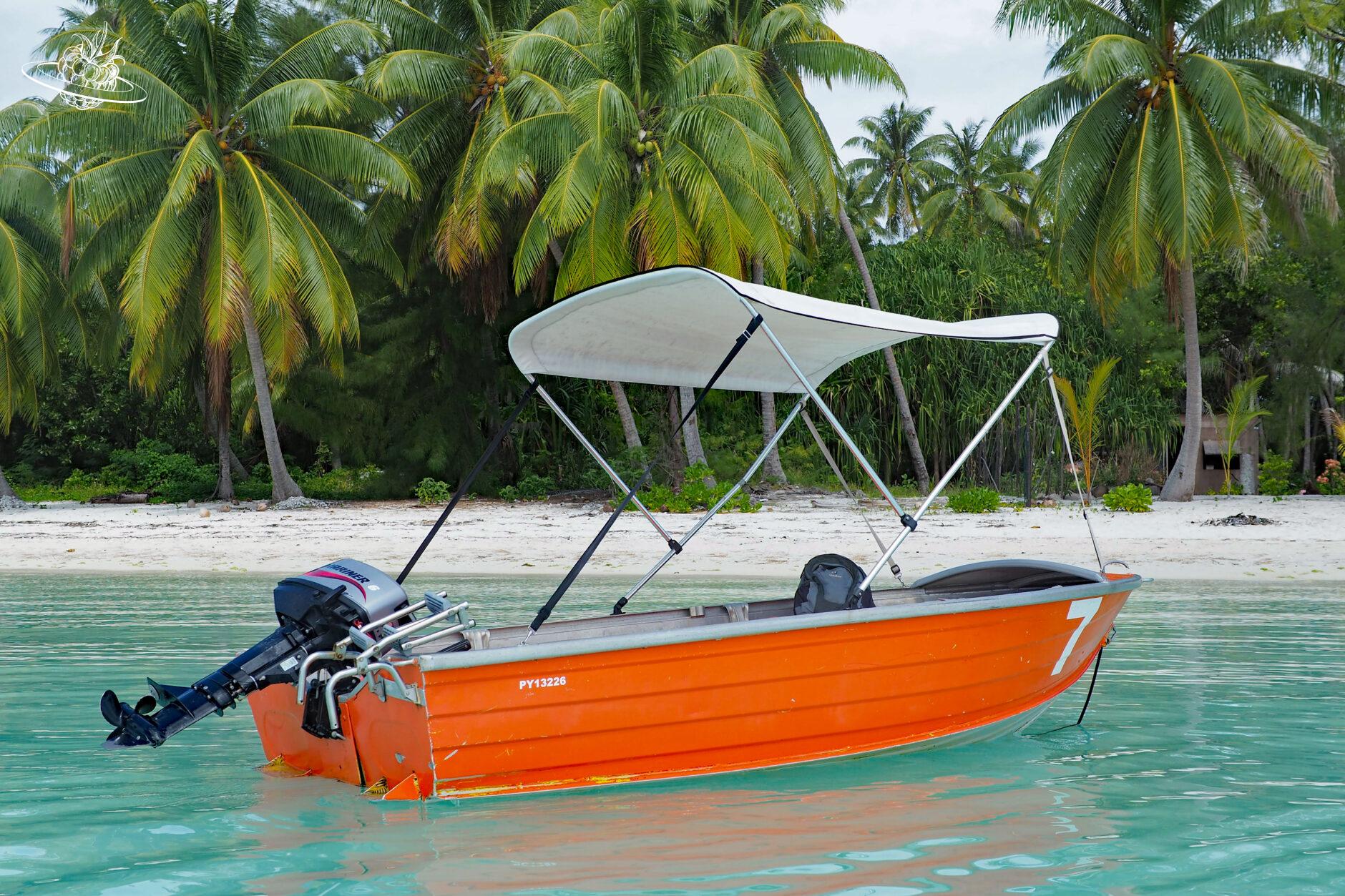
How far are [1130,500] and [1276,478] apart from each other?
5.11 metres

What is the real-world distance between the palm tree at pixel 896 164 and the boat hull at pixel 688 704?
4005cm

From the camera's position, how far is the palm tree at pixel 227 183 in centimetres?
1931

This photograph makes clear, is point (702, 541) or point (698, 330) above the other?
point (698, 330)

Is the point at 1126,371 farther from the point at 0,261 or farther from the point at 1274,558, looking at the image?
the point at 0,261

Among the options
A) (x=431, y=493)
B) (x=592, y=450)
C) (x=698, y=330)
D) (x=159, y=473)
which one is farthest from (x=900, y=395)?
(x=159, y=473)

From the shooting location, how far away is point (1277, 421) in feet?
78.8

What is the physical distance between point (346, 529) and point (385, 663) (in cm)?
1319

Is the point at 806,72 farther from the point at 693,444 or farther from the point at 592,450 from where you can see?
the point at 592,450

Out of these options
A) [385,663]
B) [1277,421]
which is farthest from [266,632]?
[1277,421]

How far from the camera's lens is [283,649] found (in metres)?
4.85

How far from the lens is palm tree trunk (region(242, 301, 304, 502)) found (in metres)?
21.3

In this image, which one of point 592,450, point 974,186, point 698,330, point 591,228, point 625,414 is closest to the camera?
point 698,330

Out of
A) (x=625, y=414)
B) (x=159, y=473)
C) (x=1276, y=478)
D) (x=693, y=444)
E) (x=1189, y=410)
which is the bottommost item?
(x=1276, y=478)

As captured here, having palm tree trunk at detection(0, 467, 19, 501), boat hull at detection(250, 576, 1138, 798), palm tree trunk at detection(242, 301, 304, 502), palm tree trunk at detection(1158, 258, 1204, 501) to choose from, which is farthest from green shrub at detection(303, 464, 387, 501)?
boat hull at detection(250, 576, 1138, 798)
